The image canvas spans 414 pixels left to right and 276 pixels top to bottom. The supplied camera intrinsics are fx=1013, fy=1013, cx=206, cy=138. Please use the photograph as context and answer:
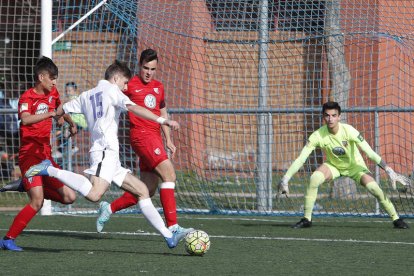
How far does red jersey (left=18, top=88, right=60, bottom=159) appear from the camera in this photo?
908 cm

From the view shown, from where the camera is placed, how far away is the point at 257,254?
27.9 feet

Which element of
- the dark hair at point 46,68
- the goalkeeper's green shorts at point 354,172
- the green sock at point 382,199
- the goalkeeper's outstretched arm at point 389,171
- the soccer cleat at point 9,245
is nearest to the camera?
the soccer cleat at point 9,245

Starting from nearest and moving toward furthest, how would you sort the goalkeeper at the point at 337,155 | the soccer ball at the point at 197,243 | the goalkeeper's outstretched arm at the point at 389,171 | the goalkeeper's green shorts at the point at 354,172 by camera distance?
the soccer ball at the point at 197,243
the goalkeeper's outstretched arm at the point at 389,171
the goalkeeper at the point at 337,155
the goalkeeper's green shorts at the point at 354,172

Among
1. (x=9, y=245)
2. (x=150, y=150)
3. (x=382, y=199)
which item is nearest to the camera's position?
(x=9, y=245)

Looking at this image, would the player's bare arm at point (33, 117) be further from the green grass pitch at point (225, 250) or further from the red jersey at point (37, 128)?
the green grass pitch at point (225, 250)

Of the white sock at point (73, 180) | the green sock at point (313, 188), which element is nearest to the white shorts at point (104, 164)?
the white sock at point (73, 180)

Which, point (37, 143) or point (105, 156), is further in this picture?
point (37, 143)

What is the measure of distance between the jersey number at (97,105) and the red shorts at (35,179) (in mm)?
727

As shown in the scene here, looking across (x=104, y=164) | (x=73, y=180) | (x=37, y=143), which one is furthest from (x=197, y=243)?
(x=37, y=143)

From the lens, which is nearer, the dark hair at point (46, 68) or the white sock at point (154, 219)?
the white sock at point (154, 219)

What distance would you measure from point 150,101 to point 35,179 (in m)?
1.74

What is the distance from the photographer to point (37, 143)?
9.23m

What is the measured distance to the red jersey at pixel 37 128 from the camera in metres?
9.08

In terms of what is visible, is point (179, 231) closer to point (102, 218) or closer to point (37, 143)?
point (102, 218)
